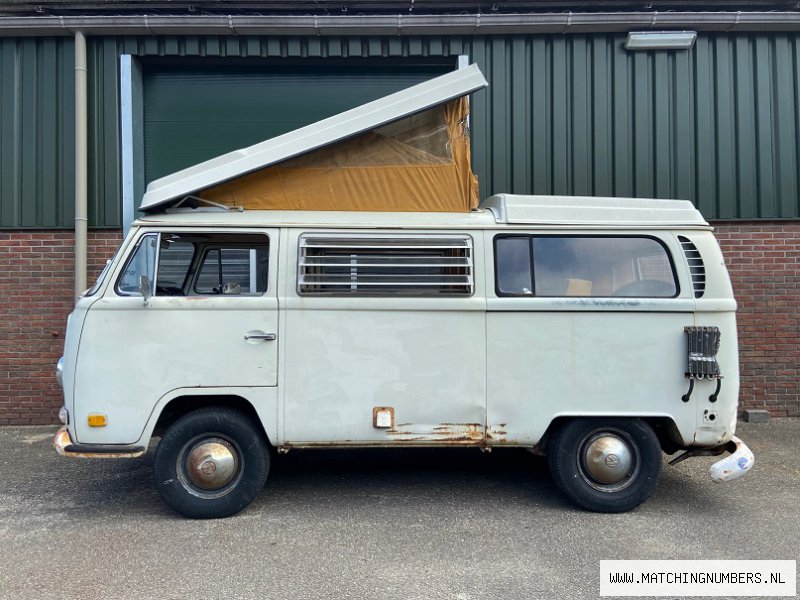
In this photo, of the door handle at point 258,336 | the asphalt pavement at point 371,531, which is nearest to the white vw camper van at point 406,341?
the door handle at point 258,336

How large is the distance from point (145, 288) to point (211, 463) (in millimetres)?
1399

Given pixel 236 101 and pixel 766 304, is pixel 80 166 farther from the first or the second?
pixel 766 304

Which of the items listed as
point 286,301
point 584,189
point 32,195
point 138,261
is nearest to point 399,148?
point 286,301

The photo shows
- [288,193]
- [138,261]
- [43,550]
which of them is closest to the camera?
[43,550]

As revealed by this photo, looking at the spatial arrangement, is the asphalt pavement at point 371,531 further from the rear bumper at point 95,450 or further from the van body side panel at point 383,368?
the van body side panel at point 383,368

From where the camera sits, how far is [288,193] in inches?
189

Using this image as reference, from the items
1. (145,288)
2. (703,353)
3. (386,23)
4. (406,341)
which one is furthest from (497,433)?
(386,23)

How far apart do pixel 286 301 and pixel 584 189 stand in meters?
4.89

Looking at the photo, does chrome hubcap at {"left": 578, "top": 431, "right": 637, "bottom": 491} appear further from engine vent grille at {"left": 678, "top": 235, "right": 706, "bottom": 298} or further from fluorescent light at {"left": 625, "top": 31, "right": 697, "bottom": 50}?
fluorescent light at {"left": 625, "top": 31, "right": 697, "bottom": 50}

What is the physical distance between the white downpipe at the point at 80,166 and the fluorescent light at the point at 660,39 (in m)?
6.99

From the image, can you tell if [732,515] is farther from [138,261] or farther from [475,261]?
[138,261]

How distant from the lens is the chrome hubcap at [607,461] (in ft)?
15.2

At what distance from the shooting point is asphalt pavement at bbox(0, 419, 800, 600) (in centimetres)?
368

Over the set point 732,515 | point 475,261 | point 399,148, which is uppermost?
point 399,148
